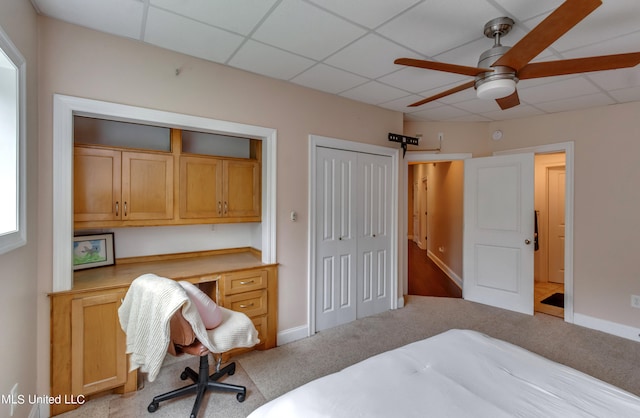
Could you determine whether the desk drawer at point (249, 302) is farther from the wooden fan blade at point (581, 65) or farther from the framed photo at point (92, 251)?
the wooden fan blade at point (581, 65)

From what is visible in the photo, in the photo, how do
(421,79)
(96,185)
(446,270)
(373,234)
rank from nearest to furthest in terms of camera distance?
(96,185), (421,79), (373,234), (446,270)

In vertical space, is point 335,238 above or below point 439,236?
above

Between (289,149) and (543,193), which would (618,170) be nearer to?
(543,193)

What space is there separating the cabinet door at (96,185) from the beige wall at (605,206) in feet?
16.0

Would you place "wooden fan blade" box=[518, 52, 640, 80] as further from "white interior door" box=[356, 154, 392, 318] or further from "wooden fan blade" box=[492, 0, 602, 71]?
"white interior door" box=[356, 154, 392, 318]

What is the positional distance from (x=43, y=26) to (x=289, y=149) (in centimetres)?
194

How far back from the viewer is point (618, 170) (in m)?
3.34

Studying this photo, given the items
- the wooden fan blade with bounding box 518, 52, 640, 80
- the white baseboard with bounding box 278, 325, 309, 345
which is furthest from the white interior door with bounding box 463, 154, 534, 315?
the white baseboard with bounding box 278, 325, 309, 345

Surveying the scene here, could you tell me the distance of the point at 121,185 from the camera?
241cm

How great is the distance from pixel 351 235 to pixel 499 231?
7.06ft

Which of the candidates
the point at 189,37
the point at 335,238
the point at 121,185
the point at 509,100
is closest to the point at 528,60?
the point at 509,100

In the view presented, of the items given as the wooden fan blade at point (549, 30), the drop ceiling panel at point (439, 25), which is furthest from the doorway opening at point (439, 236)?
the wooden fan blade at point (549, 30)

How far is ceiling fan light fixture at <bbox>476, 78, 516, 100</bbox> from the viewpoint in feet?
5.80

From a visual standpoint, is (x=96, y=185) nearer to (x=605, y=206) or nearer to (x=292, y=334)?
(x=292, y=334)
